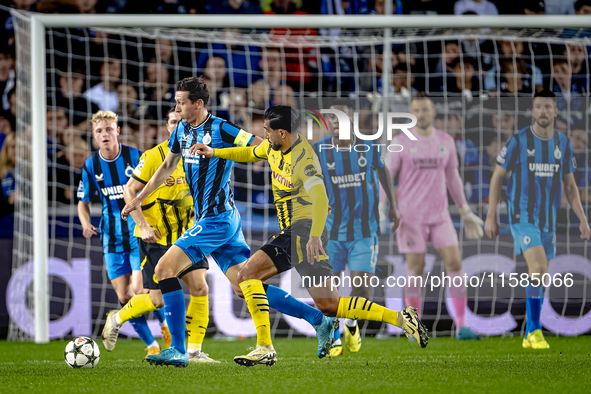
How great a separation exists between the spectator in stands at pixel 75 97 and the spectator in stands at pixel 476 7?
4218 millimetres

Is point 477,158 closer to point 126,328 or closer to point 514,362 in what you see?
point 514,362

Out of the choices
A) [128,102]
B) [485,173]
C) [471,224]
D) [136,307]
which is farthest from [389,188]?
[128,102]

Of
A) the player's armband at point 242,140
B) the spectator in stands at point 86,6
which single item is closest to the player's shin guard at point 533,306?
the player's armband at point 242,140

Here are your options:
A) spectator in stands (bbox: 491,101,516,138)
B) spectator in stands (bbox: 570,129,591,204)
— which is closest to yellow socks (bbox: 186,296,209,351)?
spectator in stands (bbox: 491,101,516,138)

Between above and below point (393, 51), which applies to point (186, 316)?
below

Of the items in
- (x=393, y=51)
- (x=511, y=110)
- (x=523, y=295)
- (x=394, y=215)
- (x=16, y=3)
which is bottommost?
(x=523, y=295)

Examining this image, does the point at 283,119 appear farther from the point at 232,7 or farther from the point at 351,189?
the point at 232,7

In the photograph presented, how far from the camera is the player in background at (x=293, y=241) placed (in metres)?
4.12

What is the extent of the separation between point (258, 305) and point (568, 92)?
12.4ft

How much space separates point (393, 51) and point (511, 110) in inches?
63.1

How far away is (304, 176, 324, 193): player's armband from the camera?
421 centimetres

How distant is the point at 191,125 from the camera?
446cm

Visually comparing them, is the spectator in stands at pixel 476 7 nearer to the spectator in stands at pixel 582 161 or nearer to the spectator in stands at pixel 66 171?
the spectator in stands at pixel 582 161

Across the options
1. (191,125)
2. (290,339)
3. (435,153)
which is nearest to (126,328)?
(290,339)
